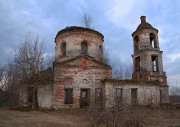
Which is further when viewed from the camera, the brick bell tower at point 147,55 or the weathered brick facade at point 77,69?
the brick bell tower at point 147,55

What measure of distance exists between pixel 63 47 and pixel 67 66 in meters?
3.93

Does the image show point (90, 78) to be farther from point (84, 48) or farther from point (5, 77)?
point (5, 77)

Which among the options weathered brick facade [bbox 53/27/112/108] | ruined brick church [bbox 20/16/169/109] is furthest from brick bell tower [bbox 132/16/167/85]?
weathered brick facade [bbox 53/27/112/108]

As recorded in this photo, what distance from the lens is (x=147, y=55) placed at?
24156 mm

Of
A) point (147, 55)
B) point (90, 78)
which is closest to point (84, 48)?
point (90, 78)

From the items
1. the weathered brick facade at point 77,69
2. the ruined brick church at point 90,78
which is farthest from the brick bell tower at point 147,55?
the weathered brick facade at point 77,69

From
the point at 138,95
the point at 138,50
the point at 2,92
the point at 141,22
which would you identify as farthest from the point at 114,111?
the point at 2,92

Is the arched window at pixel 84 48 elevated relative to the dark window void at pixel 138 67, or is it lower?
elevated

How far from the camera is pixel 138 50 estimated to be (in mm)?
25172

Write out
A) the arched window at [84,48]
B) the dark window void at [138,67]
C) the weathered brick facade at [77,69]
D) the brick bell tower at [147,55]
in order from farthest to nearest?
the dark window void at [138,67], the brick bell tower at [147,55], the arched window at [84,48], the weathered brick facade at [77,69]

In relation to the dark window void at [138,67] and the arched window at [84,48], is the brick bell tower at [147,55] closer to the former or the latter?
the dark window void at [138,67]

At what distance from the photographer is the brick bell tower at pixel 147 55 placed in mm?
24047

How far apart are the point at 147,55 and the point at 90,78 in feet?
27.3

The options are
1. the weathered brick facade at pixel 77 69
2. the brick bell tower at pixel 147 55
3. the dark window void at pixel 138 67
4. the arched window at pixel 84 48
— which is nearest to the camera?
the weathered brick facade at pixel 77 69
